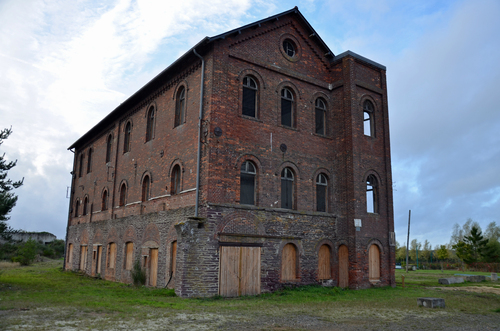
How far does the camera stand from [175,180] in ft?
57.5

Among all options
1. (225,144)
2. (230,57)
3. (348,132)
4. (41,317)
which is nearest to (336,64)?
(348,132)

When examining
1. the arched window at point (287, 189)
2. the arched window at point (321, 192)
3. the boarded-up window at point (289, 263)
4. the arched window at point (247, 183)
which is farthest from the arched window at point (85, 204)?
the arched window at point (321, 192)

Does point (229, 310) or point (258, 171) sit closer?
point (229, 310)

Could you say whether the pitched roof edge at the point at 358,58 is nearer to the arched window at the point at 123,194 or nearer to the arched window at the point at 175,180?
the arched window at the point at 175,180

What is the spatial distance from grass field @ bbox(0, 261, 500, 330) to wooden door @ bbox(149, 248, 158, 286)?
1.04 metres

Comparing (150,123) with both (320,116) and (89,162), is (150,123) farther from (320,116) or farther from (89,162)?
(89,162)

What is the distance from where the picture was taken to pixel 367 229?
1845 cm

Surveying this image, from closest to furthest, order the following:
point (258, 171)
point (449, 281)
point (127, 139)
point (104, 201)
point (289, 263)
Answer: point (258, 171), point (289, 263), point (449, 281), point (127, 139), point (104, 201)

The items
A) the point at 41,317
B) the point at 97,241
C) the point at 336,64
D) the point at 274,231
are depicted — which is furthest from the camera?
the point at 97,241

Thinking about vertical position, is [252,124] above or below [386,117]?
below

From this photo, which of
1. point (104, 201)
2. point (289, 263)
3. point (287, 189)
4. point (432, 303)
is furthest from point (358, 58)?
point (104, 201)

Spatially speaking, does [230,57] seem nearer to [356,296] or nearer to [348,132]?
[348,132]

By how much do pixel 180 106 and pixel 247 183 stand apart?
Result: 192 inches

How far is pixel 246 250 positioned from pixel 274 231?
5.03 ft
